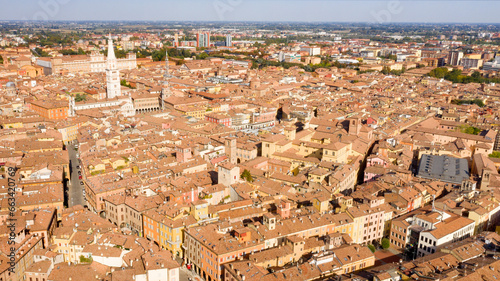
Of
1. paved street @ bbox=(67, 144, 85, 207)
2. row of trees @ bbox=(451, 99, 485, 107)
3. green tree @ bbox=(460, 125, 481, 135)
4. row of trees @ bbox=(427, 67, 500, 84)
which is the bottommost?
paved street @ bbox=(67, 144, 85, 207)

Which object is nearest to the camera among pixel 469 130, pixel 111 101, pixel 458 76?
pixel 469 130

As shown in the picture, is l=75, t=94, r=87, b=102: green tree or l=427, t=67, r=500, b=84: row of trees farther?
l=427, t=67, r=500, b=84: row of trees

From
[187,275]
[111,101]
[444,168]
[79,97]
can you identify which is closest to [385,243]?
[187,275]

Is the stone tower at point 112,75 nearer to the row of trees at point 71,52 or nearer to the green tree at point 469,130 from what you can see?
the green tree at point 469,130

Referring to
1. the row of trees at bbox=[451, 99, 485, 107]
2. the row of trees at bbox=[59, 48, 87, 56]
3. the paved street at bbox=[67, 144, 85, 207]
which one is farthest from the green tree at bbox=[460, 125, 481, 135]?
the row of trees at bbox=[59, 48, 87, 56]

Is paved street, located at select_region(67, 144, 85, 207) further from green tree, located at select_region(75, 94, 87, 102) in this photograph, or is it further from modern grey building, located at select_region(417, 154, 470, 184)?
modern grey building, located at select_region(417, 154, 470, 184)

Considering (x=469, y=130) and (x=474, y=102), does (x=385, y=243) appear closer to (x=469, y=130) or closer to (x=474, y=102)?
(x=469, y=130)

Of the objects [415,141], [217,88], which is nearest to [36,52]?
[217,88]

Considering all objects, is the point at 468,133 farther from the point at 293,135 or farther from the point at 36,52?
the point at 36,52

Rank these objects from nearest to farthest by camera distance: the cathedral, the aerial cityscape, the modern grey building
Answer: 1. the aerial cityscape
2. the modern grey building
3. the cathedral
